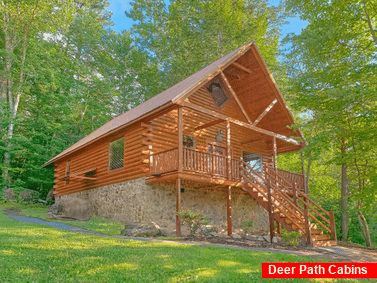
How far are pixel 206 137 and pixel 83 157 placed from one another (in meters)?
7.51

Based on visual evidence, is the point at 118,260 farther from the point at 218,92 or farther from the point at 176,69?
the point at 176,69

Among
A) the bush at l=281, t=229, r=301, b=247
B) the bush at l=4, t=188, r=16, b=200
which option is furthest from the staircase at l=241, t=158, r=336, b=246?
the bush at l=4, t=188, r=16, b=200

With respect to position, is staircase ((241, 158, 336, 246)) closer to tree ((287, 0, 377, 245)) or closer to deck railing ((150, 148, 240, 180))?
deck railing ((150, 148, 240, 180))

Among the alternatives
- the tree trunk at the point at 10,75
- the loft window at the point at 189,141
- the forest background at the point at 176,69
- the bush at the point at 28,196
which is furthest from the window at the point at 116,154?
the tree trunk at the point at 10,75

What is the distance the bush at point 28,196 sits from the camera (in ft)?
81.4

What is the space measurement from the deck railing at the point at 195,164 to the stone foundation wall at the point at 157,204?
1.16m

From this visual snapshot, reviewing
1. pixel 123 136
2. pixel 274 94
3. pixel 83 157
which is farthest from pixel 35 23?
pixel 274 94

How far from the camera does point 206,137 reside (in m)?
18.5

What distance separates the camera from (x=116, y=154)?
17.9 metres

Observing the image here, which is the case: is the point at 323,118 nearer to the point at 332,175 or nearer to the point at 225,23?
the point at 332,175

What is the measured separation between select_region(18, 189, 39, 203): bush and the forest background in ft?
2.18

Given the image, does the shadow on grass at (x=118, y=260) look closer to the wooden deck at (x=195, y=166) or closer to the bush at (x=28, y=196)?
the wooden deck at (x=195, y=166)

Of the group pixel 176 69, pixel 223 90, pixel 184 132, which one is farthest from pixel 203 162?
pixel 176 69

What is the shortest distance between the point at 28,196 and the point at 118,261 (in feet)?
67.8
